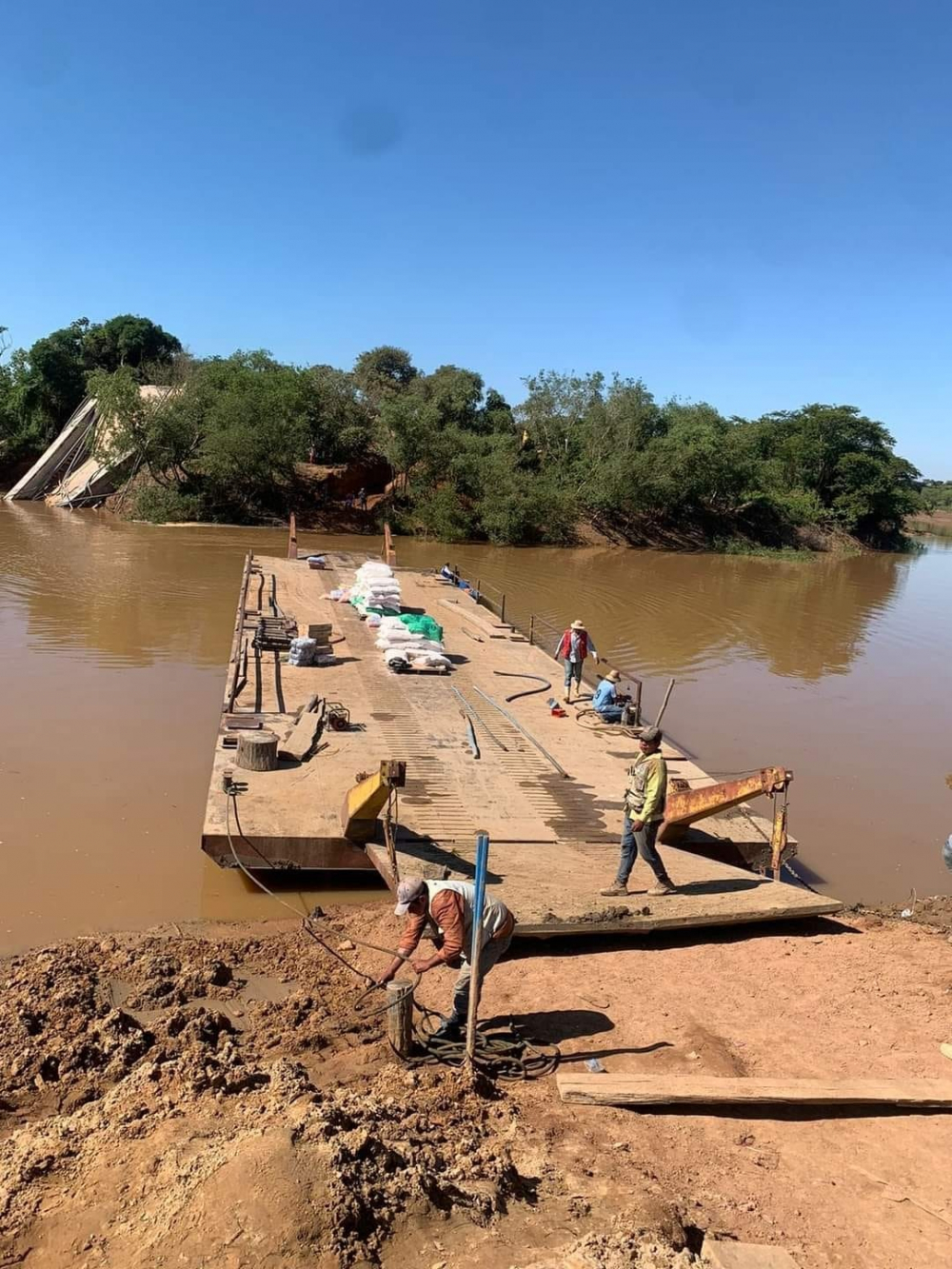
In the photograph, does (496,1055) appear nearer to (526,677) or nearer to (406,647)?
(526,677)

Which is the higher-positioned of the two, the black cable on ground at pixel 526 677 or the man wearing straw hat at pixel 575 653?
the man wearing straw hat at pixel 575 653

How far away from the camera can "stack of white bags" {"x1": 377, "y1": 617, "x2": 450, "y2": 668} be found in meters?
12.1

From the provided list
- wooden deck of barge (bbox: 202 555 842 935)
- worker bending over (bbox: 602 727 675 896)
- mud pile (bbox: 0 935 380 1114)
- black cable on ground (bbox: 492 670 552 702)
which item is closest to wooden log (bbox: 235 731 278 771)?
wooden deck of barge (bbox: 202 555 842 935)

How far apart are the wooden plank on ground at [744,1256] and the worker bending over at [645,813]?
3032 mm

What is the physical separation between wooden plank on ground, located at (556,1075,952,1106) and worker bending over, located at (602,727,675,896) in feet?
6.35

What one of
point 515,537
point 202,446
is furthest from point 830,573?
point 202,446

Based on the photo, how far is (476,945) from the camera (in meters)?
4.55

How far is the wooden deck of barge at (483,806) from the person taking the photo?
614 cm

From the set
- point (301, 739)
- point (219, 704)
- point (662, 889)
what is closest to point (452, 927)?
point (662, 889)

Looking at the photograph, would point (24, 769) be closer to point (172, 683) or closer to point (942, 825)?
point (172, 683)

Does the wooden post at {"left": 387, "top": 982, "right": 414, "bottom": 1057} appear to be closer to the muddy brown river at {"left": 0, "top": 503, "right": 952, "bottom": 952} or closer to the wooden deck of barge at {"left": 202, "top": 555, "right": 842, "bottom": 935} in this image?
the wooden deck of barge at {"left": 202, "top": 555, "right": 842, "bottom": 935}

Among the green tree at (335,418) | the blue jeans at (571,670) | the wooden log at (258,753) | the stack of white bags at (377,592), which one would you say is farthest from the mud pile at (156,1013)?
the green tree at (335,418)

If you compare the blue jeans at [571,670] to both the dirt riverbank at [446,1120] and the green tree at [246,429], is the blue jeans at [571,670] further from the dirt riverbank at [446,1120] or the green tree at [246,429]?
the green tree at [246,429]

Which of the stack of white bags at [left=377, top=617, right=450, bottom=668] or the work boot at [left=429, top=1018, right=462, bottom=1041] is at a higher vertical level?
Result: the stack of white bags at [left=377, top=617, right=450, bottom=668]
